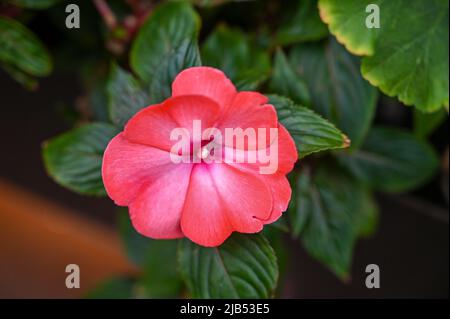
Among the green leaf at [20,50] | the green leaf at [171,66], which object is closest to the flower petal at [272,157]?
the green leaf at [171,66]

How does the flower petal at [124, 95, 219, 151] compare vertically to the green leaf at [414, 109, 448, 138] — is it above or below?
below

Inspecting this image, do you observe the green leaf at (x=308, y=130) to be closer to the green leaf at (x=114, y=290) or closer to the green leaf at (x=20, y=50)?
the green leaf at (x=20, y=50)

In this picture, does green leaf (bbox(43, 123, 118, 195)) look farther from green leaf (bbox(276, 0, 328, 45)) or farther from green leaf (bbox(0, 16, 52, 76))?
green leaf (bbox(276, 0, 328, 45))

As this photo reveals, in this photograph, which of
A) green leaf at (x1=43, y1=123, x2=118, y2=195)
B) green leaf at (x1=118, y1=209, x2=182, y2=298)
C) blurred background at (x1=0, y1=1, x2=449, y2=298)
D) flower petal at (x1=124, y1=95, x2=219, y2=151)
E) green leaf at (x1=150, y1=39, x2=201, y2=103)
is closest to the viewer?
flower petal at (x1=124, y1=95, x2=219, y2=151)

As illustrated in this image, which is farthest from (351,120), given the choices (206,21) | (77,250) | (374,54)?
(77,250)

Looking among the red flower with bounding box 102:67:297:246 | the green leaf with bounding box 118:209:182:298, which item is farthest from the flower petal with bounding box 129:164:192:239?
the green leaf with bounding box 118:209:182:298

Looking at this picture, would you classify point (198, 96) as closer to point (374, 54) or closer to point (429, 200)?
point (374, 54)

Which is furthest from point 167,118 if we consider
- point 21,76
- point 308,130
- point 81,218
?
point 81,218

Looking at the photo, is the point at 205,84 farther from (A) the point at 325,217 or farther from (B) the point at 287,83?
(A) the point at 325,217
